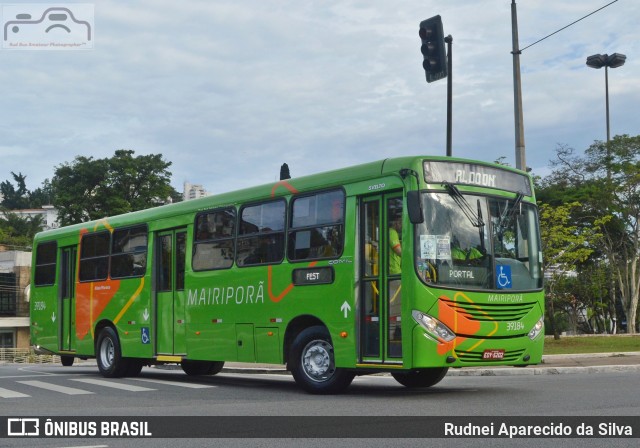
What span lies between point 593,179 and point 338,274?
3529cm

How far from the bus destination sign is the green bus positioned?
2cm

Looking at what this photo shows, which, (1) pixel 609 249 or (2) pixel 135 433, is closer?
(2) pixel 135 433

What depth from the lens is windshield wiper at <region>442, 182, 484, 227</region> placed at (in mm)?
12711

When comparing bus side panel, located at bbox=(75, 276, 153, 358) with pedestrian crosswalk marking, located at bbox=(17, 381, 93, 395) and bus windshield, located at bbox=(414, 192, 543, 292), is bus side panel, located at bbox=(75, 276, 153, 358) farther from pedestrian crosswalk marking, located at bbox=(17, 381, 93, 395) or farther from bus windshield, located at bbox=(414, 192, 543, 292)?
bus windshield, located at bbox=(414, 192, 543, 292)

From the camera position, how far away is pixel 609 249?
1777 inches

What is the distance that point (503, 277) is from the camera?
12.8 m

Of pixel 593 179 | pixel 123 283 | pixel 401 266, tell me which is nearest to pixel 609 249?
pixel 593 179

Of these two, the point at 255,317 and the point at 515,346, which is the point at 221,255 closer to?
the point at 255,317

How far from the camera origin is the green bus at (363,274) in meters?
12.3

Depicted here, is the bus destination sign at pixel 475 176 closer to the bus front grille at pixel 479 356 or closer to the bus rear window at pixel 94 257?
the bus front grille at pixel 479 356

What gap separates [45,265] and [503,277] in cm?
1290

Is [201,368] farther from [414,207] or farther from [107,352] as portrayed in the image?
[414,207]

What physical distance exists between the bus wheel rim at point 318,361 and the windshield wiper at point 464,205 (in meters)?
2.86

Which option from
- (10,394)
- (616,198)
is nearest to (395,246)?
(10,394)
